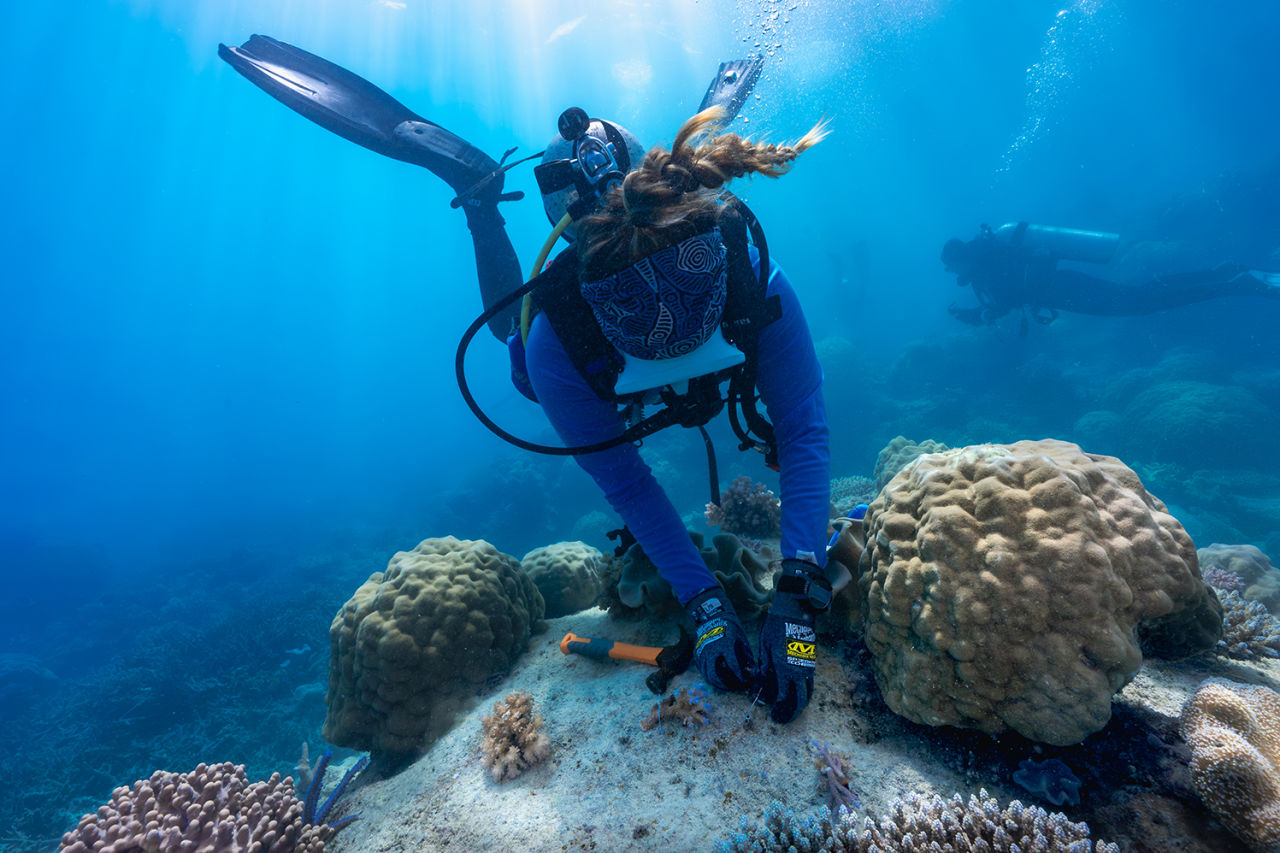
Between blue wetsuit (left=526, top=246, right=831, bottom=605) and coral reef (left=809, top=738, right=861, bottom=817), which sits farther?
blue wetsuit (left=526, top=246, right=831, bottom=605)

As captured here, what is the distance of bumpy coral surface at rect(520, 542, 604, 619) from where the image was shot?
5512mm

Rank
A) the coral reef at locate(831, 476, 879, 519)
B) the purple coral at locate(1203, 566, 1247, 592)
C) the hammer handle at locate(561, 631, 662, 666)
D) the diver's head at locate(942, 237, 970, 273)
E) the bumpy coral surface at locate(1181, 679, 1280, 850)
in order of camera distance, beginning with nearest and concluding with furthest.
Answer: the bumpy coral surface at locate(1181, 679, 1280, 850)
the hammer handle at locate(561, 631, 662, 666)
the purple coral at locate(1203, 566, 1247, 592)
the coral reef at locate(831, 476, 879, 519)
the diver's head at locate(942, 237, 970, 273)

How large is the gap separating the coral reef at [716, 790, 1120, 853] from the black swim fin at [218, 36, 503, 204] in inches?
304

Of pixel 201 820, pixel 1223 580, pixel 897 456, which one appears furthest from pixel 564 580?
pixel 897 456

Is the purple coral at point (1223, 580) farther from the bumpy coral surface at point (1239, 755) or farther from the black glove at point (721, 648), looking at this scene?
the black glove at point (721, 648)

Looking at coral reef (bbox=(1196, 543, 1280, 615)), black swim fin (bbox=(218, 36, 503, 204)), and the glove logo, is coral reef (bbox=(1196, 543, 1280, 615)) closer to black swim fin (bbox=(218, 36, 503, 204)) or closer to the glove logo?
the glove logo

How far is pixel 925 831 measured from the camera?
1.82m

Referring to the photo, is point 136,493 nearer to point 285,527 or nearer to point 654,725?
point 285,527

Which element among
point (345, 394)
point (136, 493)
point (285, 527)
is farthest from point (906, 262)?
point (136, 493)

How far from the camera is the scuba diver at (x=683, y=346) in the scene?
2.14 metres

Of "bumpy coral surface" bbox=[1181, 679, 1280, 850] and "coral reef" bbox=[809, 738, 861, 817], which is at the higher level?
"bumpy coral surface" bbox=[1181, 679, 1280, 850]

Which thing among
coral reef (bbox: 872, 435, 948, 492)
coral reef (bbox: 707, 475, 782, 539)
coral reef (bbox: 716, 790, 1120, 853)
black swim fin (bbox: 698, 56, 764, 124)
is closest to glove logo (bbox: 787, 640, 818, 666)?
coral reef (bbox: 716, 790, 1120, 853)

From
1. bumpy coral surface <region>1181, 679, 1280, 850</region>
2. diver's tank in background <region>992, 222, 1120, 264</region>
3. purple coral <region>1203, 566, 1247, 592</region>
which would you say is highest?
diver's tank in background <region>992, 222, 1120, 264</region>

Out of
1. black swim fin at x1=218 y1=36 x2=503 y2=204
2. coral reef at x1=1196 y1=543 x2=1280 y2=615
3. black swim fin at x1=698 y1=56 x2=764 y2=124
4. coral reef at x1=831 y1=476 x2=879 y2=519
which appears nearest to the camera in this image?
coral reef at x1=1196 y1=543 x2=1280 y2=615
